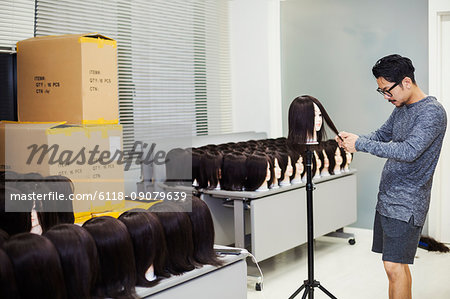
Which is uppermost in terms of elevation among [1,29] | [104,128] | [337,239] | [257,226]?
[1,29]

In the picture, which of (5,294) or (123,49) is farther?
(123,49)

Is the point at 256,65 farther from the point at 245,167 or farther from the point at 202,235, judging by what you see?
the point at 202,235

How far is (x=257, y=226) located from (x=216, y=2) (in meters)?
3.25

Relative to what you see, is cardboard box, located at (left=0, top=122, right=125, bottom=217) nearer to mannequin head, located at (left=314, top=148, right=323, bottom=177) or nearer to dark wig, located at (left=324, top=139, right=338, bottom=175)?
mannequin head, located at (left=314, top=148, right=323, bottom=177)

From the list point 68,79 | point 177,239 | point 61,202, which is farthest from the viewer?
point 68,79

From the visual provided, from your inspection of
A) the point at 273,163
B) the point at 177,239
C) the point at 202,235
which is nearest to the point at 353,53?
the point at 273,163

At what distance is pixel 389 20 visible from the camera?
213 inches

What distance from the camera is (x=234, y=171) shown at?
4.03 metres

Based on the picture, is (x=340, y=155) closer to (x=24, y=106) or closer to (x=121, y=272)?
(x=24, y=106)

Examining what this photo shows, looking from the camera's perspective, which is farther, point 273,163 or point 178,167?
point 178,167

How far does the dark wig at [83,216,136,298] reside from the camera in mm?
1862

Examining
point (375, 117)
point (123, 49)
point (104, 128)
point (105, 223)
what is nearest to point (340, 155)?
point (375, 117)

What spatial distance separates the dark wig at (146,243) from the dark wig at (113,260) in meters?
0.06

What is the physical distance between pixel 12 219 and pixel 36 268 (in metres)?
0.79
